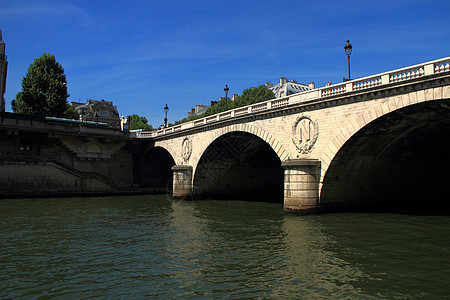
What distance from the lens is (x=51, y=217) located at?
19.5m

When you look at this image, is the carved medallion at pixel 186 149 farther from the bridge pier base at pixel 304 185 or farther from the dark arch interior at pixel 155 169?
the bridge pier base at pixel 304 185

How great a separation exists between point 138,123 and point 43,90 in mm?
28947

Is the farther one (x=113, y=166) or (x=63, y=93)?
(x=63, y=93)

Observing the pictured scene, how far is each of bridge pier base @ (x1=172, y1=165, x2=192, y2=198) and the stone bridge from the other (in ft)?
0.30

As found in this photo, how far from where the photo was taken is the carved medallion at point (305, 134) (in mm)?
19352

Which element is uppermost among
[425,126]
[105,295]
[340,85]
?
[340,85]

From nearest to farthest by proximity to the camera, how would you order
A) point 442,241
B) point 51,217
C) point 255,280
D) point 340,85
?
point 255,280
point 442,241
point 340,85
point 51,217

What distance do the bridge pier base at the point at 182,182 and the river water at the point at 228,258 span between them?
12809 millimetres

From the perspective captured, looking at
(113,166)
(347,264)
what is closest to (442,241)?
(347,264)

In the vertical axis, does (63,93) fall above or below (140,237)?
above

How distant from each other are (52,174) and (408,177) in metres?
30.9

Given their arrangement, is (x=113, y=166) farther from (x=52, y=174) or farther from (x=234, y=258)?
(x=234, y=258)

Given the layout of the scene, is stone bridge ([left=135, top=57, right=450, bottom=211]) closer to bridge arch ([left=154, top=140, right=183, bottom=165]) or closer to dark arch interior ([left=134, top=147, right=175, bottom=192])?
bridge arch ([left=154, top=140, right=183, bottom=165])

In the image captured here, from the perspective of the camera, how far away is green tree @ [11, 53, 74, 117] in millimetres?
45906
